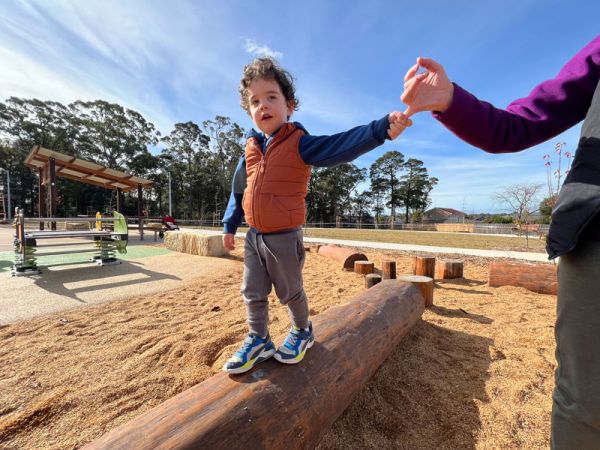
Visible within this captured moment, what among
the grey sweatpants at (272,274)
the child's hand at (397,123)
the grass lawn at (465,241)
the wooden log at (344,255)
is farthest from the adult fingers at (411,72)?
the grass lawn at (465,241)

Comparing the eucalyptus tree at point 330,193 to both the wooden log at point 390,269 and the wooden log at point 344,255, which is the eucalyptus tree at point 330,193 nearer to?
the wooden log at point 344,255

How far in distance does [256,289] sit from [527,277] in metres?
5.16

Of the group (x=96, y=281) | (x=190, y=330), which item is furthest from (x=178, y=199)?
(x=190, y=330)

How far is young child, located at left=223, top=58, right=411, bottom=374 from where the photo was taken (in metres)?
1.58

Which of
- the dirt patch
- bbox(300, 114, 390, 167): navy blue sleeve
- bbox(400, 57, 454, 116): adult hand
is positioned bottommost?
the dirt patch

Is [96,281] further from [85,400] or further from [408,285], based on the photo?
[408,285]

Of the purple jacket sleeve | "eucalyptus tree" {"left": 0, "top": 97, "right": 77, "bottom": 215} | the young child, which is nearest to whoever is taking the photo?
the purple jacket sleeve

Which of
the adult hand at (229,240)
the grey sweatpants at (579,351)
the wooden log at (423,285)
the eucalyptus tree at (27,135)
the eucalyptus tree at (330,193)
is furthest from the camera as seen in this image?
the eucalyptus tree at (330,193)

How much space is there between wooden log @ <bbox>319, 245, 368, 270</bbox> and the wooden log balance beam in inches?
173

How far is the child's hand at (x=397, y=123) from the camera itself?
3.84ft

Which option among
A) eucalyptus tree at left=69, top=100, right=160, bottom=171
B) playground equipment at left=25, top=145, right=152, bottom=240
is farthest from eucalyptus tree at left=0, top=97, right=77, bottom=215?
playground equipment at left=25, top=145, right=152, bottom=240

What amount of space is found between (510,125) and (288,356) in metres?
1.50

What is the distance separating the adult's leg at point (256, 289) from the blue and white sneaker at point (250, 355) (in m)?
0.05

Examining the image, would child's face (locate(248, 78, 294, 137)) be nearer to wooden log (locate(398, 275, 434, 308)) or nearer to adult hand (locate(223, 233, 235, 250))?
adult hand (locate(223, 233, 235, 250))
